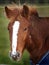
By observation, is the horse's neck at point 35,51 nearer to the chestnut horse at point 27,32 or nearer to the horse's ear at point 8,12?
the chestnut horse at point 27,32

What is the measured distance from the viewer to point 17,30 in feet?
18.1

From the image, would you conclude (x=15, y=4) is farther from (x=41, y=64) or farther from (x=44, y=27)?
(x=41, y=64)

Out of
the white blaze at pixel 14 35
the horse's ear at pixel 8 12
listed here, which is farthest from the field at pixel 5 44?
the white blaze at pixel 14 35

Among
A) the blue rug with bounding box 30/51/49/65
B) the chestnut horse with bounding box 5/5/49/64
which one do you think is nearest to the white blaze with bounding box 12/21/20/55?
the chestnut horse with bounding box 5/5/49/64

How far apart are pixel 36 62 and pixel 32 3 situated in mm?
872

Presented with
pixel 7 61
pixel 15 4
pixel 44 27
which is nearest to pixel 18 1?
pixel 15 4

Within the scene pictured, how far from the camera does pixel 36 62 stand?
5809 mm

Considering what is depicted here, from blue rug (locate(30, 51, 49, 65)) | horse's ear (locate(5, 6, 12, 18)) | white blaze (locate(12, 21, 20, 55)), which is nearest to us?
white blaze (locate(12, 21, 20, 55))

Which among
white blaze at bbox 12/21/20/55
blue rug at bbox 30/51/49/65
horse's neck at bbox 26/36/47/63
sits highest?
white blaze at bbox 12/21/20/55

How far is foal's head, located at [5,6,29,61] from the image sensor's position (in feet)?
18.2

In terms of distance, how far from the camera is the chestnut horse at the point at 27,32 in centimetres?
555

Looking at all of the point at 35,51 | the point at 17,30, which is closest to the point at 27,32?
the point at 17,30

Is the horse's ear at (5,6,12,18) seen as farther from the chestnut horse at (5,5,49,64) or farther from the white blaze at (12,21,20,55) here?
the white blaze at (12,21,20,55)

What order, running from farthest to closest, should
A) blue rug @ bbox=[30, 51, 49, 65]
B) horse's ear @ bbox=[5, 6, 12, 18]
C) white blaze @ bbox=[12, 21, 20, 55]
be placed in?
blue rug @ bbox=[30, 51, 49, 65], horse's ear @ bbox=[5, 6, 12, 18], white blaze @ bbox=[12, 21, 20, 55]
